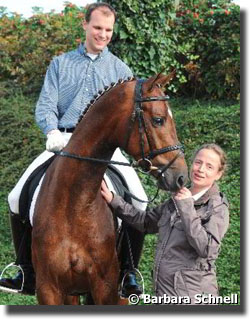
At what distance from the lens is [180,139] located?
9.70 metres

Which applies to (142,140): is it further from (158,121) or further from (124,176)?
(124,176)

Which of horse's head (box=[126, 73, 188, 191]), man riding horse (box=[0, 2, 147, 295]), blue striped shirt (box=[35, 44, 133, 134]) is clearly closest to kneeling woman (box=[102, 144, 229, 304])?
horse's head (box=[126, 73, 188, 191])

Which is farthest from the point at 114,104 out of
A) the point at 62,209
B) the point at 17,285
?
the point at 17,285

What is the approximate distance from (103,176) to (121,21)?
14.7 ft

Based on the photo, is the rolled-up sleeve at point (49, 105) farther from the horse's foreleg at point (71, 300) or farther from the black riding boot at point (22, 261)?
the horse's foreleg at point (71, 300)

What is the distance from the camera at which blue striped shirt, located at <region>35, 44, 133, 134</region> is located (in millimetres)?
5391

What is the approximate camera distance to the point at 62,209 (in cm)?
485

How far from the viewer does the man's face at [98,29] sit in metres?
5.32

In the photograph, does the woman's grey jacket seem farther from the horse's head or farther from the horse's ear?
the horse's ear

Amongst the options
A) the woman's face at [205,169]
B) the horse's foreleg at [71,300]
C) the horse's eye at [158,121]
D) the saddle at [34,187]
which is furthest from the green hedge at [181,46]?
the horse's eye at [158,121]

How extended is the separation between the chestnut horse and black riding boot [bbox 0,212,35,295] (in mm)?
531

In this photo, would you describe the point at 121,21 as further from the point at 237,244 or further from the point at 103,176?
the point at 103,176

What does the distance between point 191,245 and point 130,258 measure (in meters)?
1.04

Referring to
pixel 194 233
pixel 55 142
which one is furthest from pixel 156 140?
pixel 55 142
